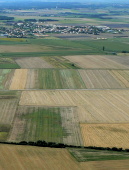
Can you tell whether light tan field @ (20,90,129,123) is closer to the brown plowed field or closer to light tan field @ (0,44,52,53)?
the brown plowed field

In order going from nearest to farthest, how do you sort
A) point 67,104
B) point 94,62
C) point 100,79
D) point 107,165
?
point 107,165
point 67,104
point 100,79
point 94,62

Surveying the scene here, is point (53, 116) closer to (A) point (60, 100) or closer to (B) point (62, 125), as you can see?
(B) point (62, 125)

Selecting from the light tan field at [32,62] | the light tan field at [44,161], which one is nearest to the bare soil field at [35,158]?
A: the light tan field at [44,161]

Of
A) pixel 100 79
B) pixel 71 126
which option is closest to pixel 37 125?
pixel 71 126

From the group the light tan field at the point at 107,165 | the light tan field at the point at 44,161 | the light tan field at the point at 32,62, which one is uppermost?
the light tan field at the point at 32,62

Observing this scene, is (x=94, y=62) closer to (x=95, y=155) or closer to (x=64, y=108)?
(x=64, y=108)

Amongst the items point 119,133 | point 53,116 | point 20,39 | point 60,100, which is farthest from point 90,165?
point 20,39

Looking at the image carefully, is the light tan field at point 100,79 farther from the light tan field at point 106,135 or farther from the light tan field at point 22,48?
the light tan field at point 22,48
